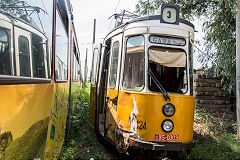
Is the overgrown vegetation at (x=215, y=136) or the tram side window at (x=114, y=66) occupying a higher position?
the tram side window at (x=114, y=66)

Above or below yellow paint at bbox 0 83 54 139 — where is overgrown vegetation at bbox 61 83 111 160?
below

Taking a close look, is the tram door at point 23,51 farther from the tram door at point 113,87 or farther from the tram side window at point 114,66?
the tram side window at point 114,66

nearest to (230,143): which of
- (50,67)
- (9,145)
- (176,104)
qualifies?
(176,104)

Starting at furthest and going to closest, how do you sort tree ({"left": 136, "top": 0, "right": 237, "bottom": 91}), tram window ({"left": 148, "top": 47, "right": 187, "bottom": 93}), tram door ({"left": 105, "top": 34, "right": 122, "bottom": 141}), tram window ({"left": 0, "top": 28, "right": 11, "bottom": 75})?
tree ({"left": 136, "top": 0, "right": 237, "bottom": 91}), tram door ({"left": 105, "top": 34, "right": 122, "bottom": 141}), tram window ({"left": 148, "top": 47, "right": 187, "bottom": 93}), tram window ({"left": 0, "top": 28, "right": 11, "bottom": 75})

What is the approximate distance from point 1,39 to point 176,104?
3.49 meters

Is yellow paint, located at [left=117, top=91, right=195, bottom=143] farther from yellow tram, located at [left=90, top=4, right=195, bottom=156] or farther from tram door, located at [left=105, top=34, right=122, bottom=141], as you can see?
tram door, located at [left=105, top=34, right=122, bottom=141]

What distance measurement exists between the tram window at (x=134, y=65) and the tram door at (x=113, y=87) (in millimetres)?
242

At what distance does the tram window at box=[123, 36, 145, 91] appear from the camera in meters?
4.29

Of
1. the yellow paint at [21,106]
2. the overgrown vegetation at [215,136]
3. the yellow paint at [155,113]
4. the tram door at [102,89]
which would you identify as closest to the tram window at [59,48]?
the yellow paint at [21,106]

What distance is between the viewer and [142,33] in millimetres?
4324

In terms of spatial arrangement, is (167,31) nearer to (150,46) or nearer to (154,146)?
Answer: (150,46)

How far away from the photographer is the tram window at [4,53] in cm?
122

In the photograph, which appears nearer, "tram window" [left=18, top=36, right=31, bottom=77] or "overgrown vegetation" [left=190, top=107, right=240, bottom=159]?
"tram window" [left=18, top=36, right=31, bottom=77]

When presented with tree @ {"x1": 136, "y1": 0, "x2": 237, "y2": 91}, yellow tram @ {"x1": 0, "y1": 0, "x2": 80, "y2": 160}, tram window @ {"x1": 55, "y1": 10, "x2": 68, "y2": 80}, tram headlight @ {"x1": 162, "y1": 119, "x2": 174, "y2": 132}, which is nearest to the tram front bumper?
tram headlight @ {"x1": 162, "y1": 119, "x2": 174, "y2": 132}
